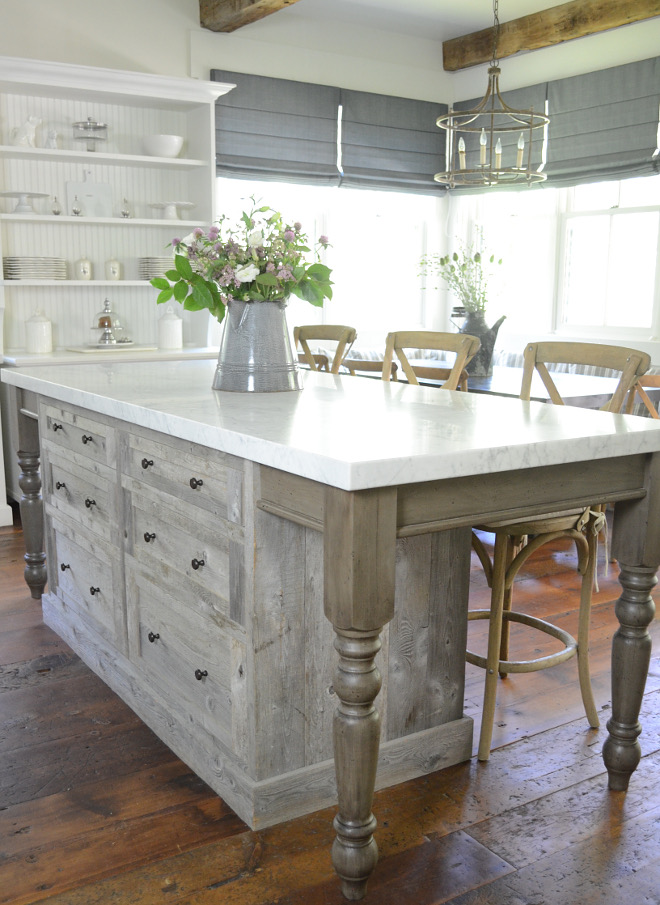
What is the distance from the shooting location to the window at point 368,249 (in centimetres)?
632

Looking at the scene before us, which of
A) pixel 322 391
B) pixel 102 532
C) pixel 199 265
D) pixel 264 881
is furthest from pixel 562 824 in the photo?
pixel 199 265

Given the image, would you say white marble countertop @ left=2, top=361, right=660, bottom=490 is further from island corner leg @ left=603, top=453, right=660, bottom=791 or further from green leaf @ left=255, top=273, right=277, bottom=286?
green leaf @ left=255, top=273, right=277, bottom=286

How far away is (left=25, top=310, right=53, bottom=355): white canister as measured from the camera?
4762 millimetres

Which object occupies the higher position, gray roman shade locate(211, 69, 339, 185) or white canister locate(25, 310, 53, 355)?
gray roman shade locate(211, 69, 339, 185)

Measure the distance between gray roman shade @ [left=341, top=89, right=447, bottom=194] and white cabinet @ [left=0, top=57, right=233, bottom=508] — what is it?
4.72 feet

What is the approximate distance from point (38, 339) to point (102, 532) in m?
2.56

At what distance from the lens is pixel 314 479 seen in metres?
1.49

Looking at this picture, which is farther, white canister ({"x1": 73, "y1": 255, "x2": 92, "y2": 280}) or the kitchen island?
white canister ({"x1": 73, "y1": 255, "x2": 92, "y2": 280})

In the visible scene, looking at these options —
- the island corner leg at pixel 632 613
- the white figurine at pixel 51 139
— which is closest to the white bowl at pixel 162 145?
the white figurine at pixel 51 139

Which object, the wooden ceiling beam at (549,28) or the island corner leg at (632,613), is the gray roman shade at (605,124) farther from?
the island corner leg at (632,613)

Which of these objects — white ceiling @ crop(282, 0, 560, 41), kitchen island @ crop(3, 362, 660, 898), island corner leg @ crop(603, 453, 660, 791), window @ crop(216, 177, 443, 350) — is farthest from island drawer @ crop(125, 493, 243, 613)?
white ceiling @ crop(282, 0, 560, 41)

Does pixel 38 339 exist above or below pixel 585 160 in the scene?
below

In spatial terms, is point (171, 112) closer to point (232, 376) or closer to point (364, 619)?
point (232, 376)

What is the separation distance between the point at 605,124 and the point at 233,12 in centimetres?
248
